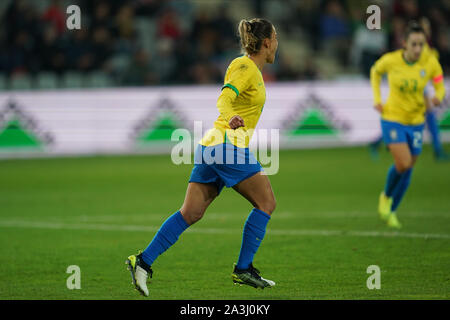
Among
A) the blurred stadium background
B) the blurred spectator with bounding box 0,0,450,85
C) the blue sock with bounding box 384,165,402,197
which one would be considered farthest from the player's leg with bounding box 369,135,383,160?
the blue sock with bounding box 384,165,402,197

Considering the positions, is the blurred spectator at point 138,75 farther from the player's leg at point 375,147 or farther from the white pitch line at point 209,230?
the white pitch line at point 209,230

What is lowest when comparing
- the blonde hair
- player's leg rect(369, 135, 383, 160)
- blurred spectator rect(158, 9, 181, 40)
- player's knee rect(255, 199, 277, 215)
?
player's leg rect(369, 135, 383, 160)

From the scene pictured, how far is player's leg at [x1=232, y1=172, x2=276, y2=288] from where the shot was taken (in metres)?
6.07

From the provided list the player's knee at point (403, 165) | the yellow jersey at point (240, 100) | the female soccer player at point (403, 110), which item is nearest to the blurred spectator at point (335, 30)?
the female soccer player at point (403, 110)

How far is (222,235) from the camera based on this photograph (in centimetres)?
900

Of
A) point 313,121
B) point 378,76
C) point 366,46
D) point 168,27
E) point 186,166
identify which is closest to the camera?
point 378,76

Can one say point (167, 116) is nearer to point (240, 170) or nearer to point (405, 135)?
point (405, 135)

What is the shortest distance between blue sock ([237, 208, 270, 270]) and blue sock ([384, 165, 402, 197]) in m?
3.59

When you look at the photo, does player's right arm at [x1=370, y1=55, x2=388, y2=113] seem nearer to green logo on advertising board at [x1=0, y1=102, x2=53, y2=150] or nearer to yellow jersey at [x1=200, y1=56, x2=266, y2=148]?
yellow jersey at [x1=200, y1=56, x2=266, y2=148]

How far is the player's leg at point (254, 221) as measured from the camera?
6066 millimetres

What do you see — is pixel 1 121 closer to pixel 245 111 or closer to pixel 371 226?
pixel 371 226

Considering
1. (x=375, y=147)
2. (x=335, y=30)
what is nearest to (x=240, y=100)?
(x=375, y=147)

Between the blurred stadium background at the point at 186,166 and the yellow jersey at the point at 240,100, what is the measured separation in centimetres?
121

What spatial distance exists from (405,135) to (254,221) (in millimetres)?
3693
